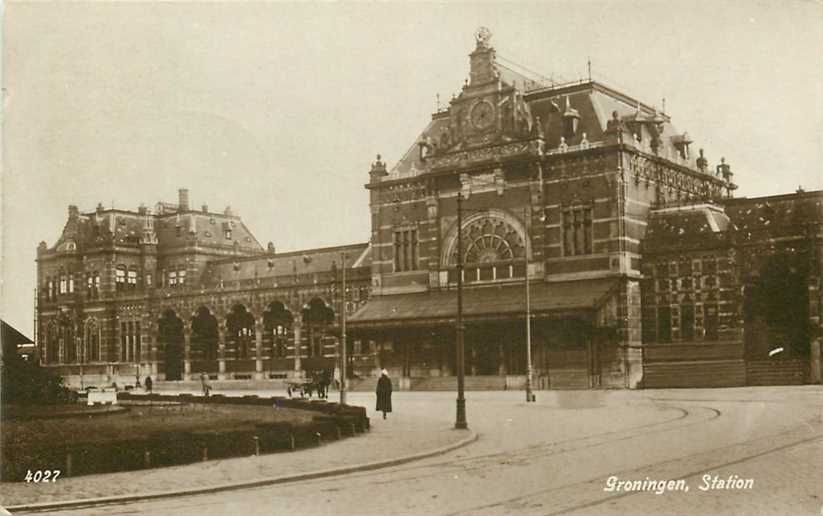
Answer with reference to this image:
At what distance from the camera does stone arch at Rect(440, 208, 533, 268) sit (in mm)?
42188

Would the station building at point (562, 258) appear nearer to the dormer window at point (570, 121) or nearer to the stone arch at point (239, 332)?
the dormer window at point (570, 121)

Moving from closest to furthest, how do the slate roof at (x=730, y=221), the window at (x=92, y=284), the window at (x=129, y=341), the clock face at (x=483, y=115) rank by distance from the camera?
the window at (x=92, y=284) < the slate roof at (x=730, y=221) < the clock face at (x=483, y=115) < the window at (x=129, y=341)

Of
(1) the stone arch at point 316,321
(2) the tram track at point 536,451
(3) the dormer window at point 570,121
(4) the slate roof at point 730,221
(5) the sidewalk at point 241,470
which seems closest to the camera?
(5) the sidewalk at point 241,470

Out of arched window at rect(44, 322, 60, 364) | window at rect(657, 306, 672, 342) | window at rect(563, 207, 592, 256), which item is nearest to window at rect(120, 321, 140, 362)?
window at rect(563, 207, 592, 256)

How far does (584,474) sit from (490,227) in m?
28.4

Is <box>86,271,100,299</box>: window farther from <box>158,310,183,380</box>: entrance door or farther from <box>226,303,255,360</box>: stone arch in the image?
<box>158,310,183,380</box>: entrance door

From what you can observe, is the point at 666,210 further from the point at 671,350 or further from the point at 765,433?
the point at 765,433

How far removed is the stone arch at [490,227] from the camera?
138 feet

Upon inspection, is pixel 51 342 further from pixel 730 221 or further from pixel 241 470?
pixel 730 221

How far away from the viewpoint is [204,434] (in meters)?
16.4

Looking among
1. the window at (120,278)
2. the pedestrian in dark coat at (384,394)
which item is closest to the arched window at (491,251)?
the window at (120,278)

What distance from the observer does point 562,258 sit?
135 feet

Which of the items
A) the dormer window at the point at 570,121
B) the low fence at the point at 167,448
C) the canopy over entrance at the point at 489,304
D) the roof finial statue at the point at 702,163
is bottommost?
the low fence at the point at 167,448

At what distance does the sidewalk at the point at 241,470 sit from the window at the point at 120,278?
76.7ft
